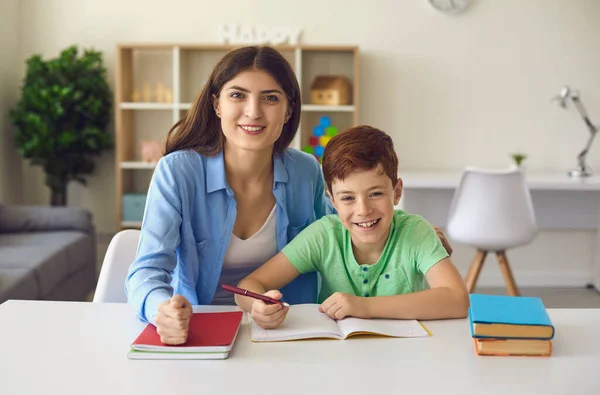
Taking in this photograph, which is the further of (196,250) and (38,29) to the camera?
(38,29)

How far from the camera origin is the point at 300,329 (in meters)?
1.38

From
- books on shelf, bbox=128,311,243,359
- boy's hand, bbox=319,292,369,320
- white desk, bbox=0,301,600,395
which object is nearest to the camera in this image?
white desk, bbox=0,301,600,395

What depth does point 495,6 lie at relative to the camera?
4805 mm

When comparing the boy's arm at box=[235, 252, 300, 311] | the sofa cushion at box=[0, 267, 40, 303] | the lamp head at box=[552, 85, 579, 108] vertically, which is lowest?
the sofa cushion at box=[0, 267, 40, 303]

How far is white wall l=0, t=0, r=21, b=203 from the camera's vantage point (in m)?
4.78

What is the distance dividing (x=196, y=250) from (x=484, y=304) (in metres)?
0.75

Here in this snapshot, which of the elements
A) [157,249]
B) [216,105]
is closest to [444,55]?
[216,105]

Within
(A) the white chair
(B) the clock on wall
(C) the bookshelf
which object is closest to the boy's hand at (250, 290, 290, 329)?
(A) the white chair

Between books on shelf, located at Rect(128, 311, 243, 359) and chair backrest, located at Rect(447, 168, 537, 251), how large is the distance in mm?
2498

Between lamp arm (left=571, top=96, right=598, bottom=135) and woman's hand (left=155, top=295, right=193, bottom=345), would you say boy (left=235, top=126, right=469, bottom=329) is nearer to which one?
woman's hand (left=155, top=295, right=193, bottom=345)

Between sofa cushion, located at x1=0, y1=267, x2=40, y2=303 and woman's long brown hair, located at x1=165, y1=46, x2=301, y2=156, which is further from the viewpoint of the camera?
sofa cushion, located at x1=0, y1=267, x2=40, y2=303

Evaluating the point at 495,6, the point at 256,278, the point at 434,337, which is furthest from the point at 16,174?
the point at 434,337

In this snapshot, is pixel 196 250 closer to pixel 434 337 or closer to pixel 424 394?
pixel 434 337

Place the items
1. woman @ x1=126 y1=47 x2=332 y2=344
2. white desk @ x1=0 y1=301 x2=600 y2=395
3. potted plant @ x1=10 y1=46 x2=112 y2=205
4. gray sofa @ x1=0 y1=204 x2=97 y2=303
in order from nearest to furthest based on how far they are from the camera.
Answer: white desk @ x1=0 y1=301 x2=600 y2=395 < woman @ x1=126 y1=47 x2=332 y2=344 < gray sofa @ x1=0 y1=204 x2=97 y2=303 < potted plant @ x1=10 y1=46 x2=112 y2=205
